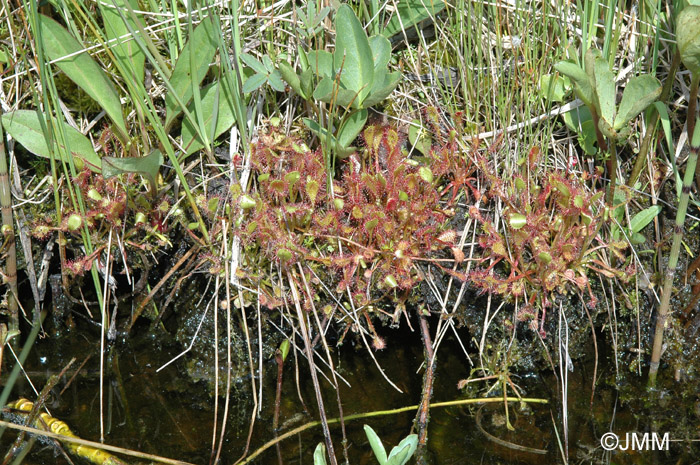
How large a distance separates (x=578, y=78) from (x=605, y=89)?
10 cm

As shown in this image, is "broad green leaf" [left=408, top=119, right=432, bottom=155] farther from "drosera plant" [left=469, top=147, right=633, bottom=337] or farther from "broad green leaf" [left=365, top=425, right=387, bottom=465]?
"broad green leaf" [left=365, top=425, right=387, bottom=465]

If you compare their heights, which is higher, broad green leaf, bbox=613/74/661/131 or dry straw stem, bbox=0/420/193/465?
broad green leaf, bbox=613/74/661/131

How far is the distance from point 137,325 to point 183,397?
14.0 inches

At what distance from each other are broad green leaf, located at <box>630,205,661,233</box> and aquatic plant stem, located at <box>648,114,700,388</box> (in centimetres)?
11

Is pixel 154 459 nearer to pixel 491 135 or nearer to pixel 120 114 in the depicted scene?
pixel 120 114

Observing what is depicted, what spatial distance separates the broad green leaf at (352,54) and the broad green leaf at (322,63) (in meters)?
0.03

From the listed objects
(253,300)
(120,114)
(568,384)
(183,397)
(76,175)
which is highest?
(120,114)

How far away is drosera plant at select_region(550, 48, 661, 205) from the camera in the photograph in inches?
71.1

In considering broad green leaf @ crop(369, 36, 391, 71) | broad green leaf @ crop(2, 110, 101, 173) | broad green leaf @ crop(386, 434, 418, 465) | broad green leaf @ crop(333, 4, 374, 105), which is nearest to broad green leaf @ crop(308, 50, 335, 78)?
broad green leaf @ crop(333, 4, 374, 105)

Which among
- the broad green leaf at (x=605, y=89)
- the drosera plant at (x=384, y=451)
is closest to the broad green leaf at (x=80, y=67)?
the drosera plant at (x=384, y=451)

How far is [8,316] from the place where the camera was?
2.12m

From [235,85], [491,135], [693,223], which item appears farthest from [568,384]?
[235,85]

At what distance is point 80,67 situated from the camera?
78.2 inches

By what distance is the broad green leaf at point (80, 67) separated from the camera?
1.95m
